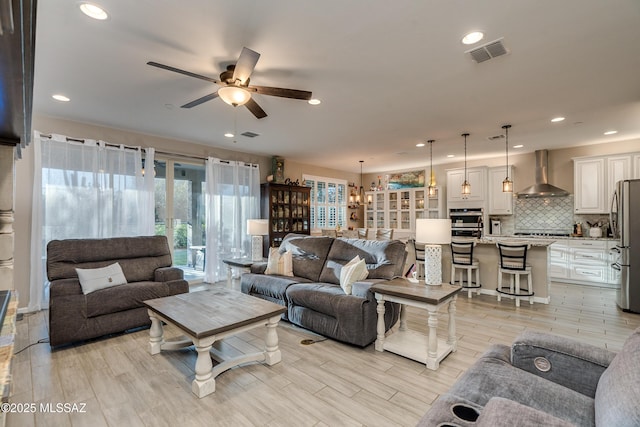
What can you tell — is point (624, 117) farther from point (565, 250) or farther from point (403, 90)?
point (403, 90)

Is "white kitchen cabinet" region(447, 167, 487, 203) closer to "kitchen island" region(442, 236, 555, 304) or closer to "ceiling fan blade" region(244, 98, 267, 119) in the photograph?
"kitchen island" region(442, 236, 555, 304)

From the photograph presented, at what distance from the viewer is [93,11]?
2033 millimetres

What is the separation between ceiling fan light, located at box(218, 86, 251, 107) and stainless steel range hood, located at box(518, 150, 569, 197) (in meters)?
6.16

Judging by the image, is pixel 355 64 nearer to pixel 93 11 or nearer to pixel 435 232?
pixel 435 232

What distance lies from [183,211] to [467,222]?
6308 mm

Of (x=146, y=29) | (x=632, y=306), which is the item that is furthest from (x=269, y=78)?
(x=632, y=306)

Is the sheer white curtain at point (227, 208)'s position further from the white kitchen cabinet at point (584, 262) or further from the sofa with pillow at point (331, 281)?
the white kitchen cabinet at point (584, 262)

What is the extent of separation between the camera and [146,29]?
225 cm

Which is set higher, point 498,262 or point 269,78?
point 269,78

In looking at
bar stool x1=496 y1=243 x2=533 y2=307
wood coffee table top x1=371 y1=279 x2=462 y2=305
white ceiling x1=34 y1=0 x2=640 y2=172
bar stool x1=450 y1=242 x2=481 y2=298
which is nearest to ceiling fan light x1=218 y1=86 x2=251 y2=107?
white ceiling x1=34 y1=0 x2=640 y2=172

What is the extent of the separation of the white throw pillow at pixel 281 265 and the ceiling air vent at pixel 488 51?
3.05 metres

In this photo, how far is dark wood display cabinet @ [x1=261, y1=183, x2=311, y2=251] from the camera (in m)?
6.47

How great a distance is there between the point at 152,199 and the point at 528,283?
6.03m

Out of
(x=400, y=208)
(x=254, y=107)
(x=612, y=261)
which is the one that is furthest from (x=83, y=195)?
(x=612, y=261)
